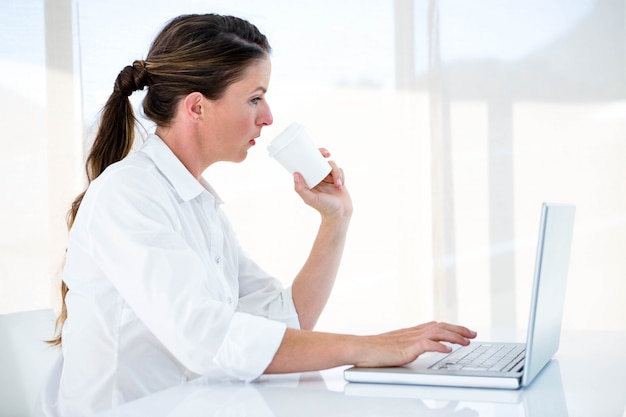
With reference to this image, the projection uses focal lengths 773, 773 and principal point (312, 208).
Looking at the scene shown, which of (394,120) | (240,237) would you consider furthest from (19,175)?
(394,120)

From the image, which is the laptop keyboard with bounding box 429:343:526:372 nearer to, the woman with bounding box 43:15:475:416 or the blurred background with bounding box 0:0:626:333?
the woman with bounding box 43:15:475:416

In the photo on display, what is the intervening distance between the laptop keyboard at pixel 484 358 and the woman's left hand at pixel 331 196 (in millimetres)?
420

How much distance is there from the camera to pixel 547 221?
863 millimetres

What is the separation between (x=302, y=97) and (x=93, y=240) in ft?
6.91

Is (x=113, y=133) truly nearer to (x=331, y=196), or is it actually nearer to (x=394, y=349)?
(x=331, y=196)

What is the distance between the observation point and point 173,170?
1.32 m

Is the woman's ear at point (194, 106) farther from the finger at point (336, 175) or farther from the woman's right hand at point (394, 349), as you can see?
the woman's right hand at point (394, 349)

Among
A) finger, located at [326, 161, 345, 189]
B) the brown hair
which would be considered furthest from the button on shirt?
finger, located at [326, 161, 345, 189]

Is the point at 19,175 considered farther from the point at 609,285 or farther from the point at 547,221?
the point at 547,221

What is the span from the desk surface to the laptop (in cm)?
1

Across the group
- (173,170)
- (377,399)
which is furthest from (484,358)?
(173,170)

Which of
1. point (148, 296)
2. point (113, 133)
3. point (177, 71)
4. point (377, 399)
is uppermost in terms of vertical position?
point (177, 71)

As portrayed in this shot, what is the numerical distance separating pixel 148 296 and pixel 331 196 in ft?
1.87

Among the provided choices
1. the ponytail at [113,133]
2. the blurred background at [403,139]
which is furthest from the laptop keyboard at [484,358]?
the blurred background at [403,139]
